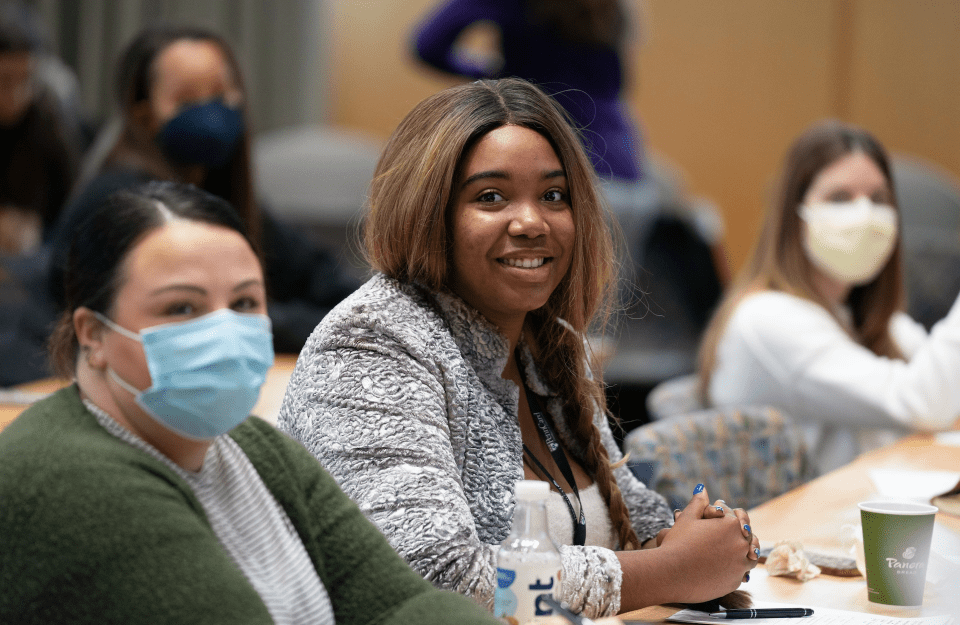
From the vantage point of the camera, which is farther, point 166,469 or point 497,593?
point 497,593

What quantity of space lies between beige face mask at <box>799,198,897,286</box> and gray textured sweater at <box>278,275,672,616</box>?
5.77 feet

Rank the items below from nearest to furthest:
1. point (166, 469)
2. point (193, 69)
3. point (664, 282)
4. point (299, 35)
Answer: point (166, 469) < point (193, 69) < point (664, 282) < point (299, 35)

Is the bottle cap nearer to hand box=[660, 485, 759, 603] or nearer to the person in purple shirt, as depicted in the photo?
hand box=[660, 485, 759, 603]

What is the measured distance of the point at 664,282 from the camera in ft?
18.6

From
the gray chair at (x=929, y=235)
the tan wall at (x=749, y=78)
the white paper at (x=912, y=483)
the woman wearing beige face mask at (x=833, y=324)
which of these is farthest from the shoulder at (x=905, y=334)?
the tan wall at (x=749, y=78)

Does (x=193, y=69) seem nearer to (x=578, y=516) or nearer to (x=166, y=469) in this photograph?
(x=578, y=516)

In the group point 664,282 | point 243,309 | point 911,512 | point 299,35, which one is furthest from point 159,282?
point 299,35

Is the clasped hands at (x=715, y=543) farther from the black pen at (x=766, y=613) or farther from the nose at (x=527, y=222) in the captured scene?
the nose at (x=527, y=222)

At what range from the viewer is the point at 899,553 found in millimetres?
1422

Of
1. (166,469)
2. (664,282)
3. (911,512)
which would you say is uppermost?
(166,469)

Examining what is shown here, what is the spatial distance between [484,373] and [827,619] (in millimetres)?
565

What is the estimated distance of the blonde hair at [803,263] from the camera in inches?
122

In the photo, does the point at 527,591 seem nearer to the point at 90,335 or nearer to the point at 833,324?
the point at 90,335

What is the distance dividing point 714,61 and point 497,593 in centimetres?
571
